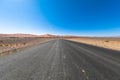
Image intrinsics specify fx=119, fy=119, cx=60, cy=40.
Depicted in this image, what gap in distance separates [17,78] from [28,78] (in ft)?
1.85

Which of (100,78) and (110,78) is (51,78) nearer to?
(100,78)

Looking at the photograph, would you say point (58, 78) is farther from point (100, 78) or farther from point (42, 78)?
point (100, 78)

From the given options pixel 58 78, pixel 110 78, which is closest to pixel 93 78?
pixel 110 78

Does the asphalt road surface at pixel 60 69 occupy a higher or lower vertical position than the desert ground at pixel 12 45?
higher

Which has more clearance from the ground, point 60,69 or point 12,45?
point 60,69

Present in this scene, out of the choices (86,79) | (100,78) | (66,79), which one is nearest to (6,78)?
(66,79)

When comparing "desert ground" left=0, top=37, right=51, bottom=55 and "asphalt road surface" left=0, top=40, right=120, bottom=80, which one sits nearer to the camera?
"asphalt road surface" left=0, top=40, right=120, bottom=80

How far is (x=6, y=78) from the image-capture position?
226 inches

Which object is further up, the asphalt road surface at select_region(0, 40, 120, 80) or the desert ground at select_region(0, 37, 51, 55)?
the asphalt road surface at select_region(0, 40, 120, 80)

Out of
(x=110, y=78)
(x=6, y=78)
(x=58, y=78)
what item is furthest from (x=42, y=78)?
(x=110, y=78)

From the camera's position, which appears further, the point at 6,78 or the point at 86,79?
the point at 6,78

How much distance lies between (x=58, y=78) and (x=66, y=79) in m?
0.39

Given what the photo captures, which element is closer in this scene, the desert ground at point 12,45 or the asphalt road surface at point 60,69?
the asphalt road surface at point 60,69

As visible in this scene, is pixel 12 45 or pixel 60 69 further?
pixel 12 45
